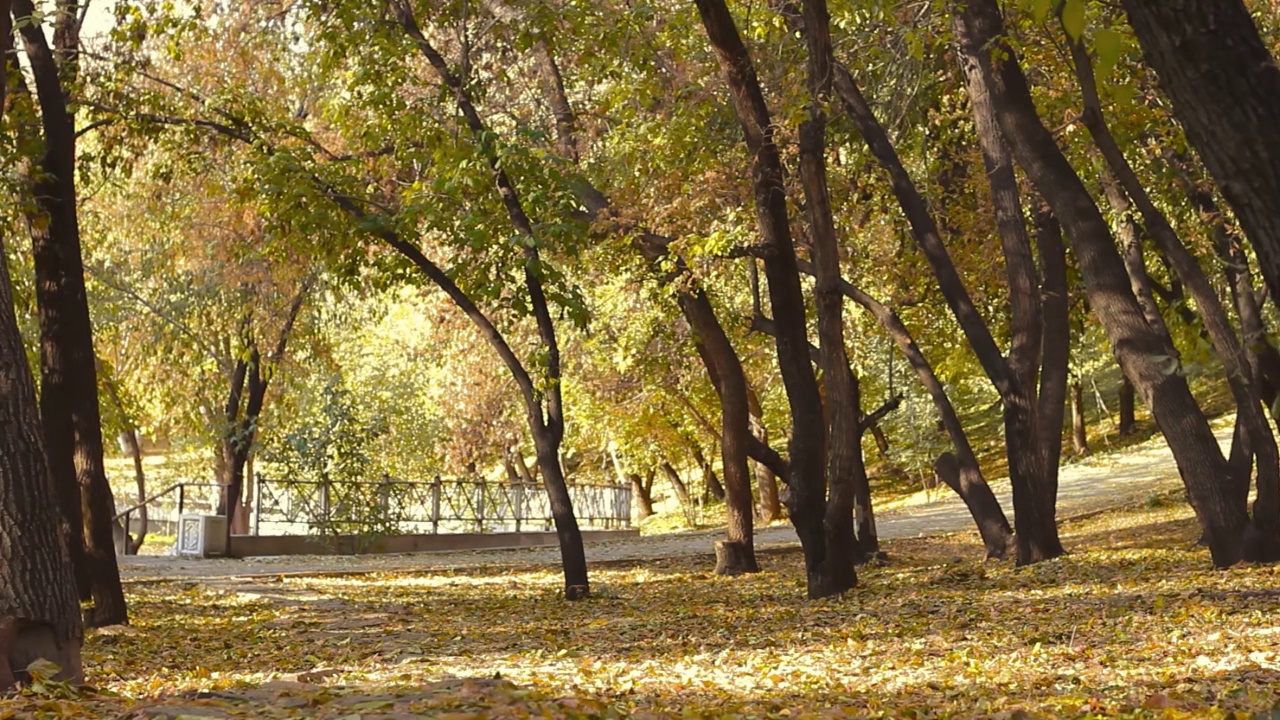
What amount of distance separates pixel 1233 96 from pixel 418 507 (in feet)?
78.5

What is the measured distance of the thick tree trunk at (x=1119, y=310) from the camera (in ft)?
34.8

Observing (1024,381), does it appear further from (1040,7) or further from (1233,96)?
(1040,7)

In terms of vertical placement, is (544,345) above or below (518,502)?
above

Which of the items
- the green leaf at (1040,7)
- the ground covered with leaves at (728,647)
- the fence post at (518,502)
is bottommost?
the ground covered with leaves at (728,647)

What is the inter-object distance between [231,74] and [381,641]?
12675mm

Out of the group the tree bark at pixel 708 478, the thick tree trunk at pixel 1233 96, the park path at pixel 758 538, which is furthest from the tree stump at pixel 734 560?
the tree bark at pixel 708 478

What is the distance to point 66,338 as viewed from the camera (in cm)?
1103

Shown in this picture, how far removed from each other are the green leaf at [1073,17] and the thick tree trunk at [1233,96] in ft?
2.67

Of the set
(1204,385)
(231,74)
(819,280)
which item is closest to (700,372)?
(231,74)

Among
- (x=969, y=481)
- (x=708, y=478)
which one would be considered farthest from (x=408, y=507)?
(x=708, y=478)

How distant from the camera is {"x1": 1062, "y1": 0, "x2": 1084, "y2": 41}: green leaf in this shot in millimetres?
2811

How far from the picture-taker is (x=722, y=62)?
38.9 ft

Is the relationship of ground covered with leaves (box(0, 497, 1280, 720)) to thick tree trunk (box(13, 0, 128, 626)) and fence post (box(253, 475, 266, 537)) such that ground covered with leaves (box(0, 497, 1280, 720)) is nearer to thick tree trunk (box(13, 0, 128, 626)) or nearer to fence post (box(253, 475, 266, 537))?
thick tree trunk (box(13, 0, 128, 626))

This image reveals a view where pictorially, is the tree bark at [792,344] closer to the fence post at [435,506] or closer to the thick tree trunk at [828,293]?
the thick tree trunk at [828,293]
